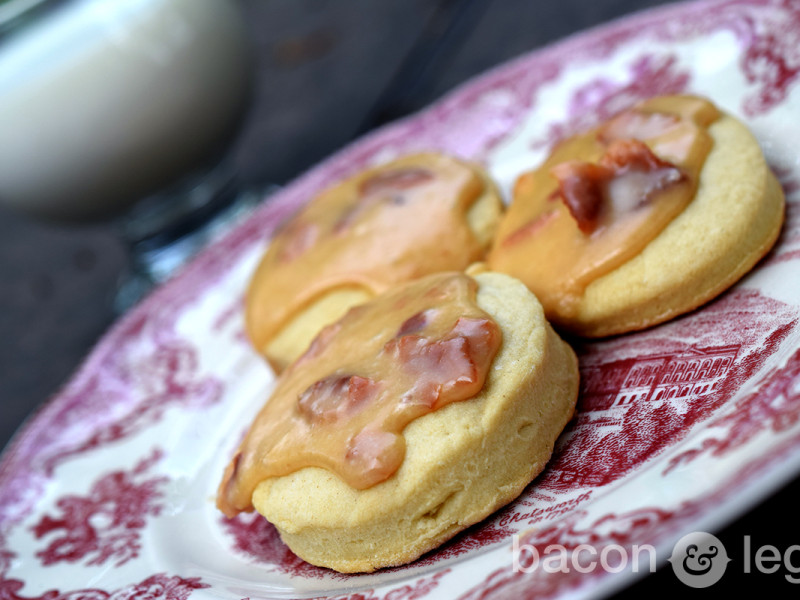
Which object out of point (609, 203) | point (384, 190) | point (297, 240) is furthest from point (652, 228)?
point (297, 240)

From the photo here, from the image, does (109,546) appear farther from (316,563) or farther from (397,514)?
(397,514)

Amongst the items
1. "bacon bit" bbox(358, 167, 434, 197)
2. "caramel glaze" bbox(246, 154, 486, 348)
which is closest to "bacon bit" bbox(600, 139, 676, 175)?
"caramel glaze" bbox(246, 154, 486, 348)

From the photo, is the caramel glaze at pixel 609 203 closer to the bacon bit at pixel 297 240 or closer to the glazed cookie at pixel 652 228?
the glazed cookie at pixel 652 228

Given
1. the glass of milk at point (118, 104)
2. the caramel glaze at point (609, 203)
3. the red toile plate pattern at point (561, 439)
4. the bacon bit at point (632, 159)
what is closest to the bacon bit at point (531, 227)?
the caramel glaze at point (609, 203)

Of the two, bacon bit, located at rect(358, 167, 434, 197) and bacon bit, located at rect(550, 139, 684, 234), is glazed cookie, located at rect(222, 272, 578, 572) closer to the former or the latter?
bacon bit, located at rect(550, 139, 684, 234)

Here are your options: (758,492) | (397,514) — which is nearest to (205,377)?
(397,514)
